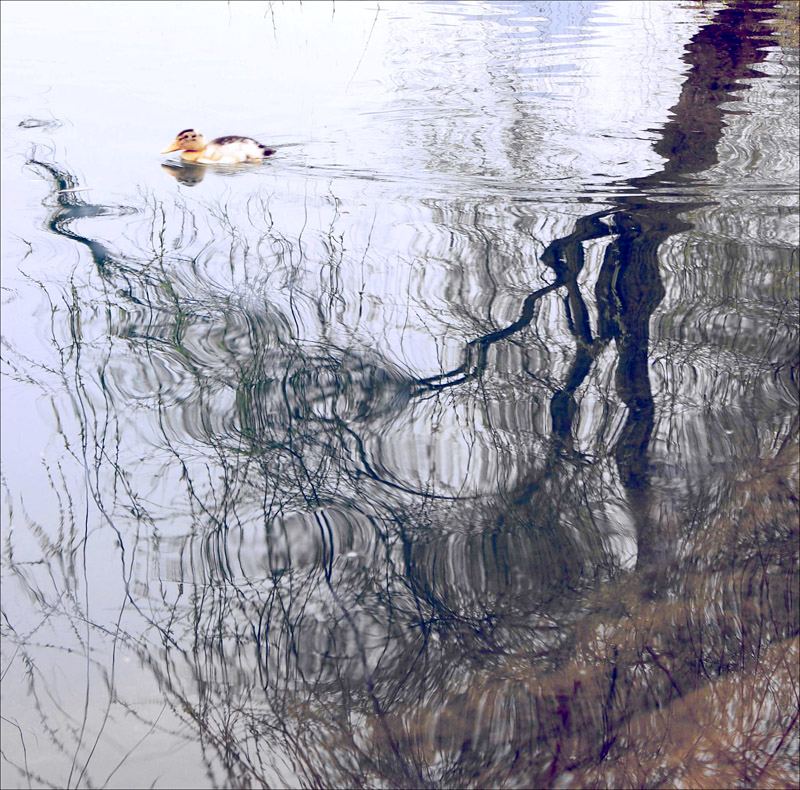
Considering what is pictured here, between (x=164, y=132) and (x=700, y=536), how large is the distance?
488cm

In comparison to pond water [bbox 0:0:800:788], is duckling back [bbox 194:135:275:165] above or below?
above

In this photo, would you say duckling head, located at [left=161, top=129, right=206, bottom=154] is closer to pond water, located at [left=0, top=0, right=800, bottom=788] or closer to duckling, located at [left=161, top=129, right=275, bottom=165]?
duckling, located at [left=161, top=129, right=275, bottom=165]

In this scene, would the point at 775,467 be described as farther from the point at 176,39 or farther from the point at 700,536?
the point at 176,39

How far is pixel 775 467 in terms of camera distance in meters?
3.55

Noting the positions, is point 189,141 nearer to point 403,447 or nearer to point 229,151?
point 229,151

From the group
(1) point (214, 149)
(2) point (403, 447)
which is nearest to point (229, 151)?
(1) point (214, 149)

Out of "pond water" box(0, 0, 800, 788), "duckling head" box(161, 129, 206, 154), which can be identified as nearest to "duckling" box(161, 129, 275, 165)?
"duckling head" box(161, 129, 206, 154)

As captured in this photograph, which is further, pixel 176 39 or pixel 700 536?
pixel 176 39

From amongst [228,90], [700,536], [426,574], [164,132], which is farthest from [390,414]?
[228,90]

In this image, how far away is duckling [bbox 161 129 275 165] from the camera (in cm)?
605

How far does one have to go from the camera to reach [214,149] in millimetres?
6027

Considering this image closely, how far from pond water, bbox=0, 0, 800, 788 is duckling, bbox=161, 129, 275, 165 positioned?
14 centimetres

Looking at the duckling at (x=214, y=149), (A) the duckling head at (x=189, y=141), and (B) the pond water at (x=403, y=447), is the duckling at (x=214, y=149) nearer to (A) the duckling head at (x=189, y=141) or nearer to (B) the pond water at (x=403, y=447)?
(A) the duckling head at (x=189, y=141)

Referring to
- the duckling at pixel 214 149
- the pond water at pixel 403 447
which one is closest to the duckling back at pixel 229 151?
the duckling at pixel 214 149
